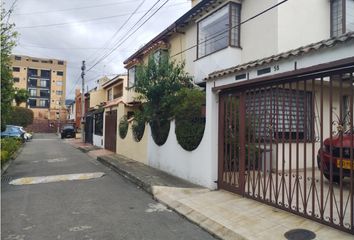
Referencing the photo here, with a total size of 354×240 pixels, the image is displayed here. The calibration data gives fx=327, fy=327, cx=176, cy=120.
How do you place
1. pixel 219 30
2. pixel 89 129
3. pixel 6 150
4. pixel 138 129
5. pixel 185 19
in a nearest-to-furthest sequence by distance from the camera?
pixel 219 30, pixel 6 150, pixel 138 129, pixel 185 19, pixel 89 129

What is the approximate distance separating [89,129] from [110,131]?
1003cm

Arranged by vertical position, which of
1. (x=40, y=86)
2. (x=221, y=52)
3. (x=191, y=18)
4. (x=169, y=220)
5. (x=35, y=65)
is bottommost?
(x=169, y=220)

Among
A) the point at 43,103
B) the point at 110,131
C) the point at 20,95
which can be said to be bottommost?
the point at 110,131

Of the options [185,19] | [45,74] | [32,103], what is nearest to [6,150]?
[185,19]

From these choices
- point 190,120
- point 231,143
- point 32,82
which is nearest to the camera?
point 231,143

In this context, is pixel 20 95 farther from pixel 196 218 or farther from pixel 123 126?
pixel 196 218

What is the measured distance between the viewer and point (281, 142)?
265 inches

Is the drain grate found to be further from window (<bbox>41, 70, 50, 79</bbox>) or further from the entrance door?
window (<bbox>41, 70, 50, 79</bbox>)

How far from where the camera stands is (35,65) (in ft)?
315

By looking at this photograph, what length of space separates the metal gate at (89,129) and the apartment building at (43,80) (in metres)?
66.6

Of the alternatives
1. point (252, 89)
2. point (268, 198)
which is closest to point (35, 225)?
point (268, 198)

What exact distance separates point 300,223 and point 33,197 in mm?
6194

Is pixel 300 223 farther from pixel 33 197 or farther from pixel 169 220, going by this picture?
pixel 33 197

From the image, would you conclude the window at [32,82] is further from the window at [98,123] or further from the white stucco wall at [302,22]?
the white stucco wall at [302,22]
